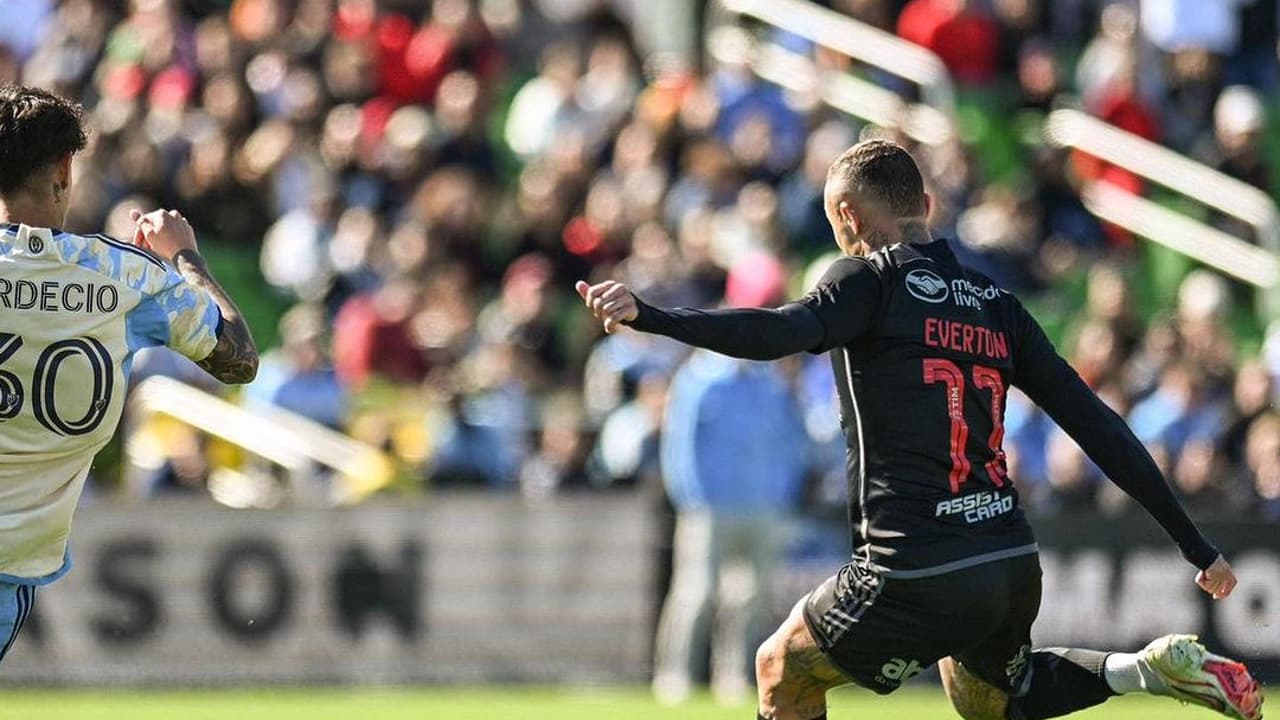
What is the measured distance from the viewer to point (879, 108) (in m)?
18.3

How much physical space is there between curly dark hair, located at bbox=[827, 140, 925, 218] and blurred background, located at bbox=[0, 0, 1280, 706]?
22.5 ft

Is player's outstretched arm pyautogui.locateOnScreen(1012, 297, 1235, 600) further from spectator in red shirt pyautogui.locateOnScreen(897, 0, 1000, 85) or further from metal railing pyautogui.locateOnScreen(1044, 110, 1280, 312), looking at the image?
spectator in red shirt pyautogui.locateOnScreen(897, 0, 1000, 85)

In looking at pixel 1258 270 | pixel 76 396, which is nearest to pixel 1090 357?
pixel 1258 270

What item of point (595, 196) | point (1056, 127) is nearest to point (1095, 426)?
point (595, 196)

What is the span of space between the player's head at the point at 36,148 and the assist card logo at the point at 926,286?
2464 mm

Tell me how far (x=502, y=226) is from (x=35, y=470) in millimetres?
11403

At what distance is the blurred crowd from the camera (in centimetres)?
1521

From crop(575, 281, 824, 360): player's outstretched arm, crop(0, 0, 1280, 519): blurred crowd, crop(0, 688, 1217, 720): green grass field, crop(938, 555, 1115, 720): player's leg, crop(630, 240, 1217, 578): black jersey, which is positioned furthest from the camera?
crop(0, 0, 1280, 519): blurred crowd

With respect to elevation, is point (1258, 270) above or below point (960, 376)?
below

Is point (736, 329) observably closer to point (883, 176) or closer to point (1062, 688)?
point (883, 176)

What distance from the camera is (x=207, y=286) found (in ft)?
22.2

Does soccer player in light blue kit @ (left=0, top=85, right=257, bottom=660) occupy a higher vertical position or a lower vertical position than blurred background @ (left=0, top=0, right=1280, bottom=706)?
higher

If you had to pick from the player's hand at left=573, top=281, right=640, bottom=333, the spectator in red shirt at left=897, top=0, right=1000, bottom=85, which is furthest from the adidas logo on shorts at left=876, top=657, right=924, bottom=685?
the spectator in red shirt at left=897, top=0, right=1000, bottom=85

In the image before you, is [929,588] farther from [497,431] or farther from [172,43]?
[172,43]
